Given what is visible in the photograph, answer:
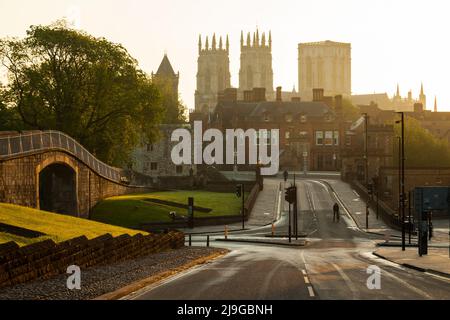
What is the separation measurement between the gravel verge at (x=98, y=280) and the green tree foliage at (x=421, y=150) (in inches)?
3824

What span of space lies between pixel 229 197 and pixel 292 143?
51989mm

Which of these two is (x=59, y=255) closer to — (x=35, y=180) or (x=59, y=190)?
(x=35, y=180)

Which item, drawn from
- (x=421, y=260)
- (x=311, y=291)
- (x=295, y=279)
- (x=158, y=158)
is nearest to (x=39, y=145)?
(x=421, y=260)

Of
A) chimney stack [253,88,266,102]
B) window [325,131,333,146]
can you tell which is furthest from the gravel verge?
chimney stack [253,88,266,102]

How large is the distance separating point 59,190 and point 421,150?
82137 millimetres

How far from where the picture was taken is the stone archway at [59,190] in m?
60.2

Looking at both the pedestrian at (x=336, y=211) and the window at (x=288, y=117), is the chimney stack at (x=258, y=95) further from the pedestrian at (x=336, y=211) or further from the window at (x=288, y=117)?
the pedestrian at (x=336, y=211)

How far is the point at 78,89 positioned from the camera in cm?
7862

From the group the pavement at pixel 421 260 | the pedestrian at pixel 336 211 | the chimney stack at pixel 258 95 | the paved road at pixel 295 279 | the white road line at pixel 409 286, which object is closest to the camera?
the paved road at pixel 295 279

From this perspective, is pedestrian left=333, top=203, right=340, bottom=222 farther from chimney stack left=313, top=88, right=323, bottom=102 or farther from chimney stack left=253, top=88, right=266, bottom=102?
chimney stack left=253, top=88, right=266, bottom=102

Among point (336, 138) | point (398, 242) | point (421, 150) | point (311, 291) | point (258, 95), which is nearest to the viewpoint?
point (311, 291)

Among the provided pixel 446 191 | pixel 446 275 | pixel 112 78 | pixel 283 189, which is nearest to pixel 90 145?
pixel 112 78

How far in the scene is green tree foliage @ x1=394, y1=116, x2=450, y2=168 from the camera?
424 ft

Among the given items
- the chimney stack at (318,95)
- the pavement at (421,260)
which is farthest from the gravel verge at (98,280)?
the chimney stack at (318,95)
